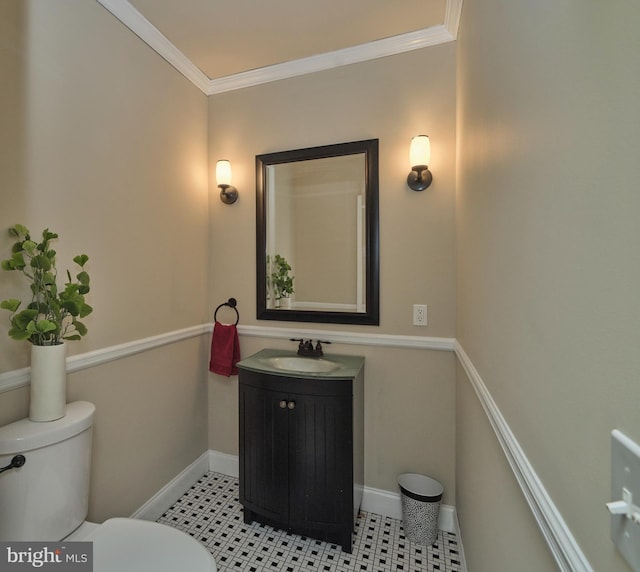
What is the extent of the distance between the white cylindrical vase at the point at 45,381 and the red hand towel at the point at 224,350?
924 millimetres

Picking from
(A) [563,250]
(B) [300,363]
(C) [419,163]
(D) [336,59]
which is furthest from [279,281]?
(A) [563,250]

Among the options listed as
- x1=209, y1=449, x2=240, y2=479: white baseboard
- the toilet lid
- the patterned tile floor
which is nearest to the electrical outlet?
the patterned tile floor

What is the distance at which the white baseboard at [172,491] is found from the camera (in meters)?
1.71

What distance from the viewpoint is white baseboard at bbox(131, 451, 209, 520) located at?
1.71 metres

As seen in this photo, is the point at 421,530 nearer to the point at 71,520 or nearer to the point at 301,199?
the point at 71,520

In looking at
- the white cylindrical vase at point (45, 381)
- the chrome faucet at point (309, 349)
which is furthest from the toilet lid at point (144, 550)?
the chrome faucet at point (309, 349)

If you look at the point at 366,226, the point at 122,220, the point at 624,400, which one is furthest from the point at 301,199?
the point at 624,400

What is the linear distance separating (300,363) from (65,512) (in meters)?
1.13

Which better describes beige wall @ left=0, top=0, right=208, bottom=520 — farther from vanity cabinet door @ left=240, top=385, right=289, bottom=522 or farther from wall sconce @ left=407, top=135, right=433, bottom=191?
wall sconce @ left=407, top=135, right=433, bottom=191

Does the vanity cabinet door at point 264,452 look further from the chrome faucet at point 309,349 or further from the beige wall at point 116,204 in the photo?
the beige wall at point 116,204

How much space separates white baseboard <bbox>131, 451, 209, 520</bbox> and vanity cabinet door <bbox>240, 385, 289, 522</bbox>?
49 centimetres

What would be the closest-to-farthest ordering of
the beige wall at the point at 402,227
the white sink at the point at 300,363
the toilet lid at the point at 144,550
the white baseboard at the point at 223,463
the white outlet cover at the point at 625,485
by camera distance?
the white outlet cover at the point at 625,485, the toilet lid at the point at 144,550, the beige wall at the point at 402,227, the white sink at the point at 300,363, the white baseboard at the point at 223,463

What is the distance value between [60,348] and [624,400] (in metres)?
1.54

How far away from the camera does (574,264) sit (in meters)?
0.49
